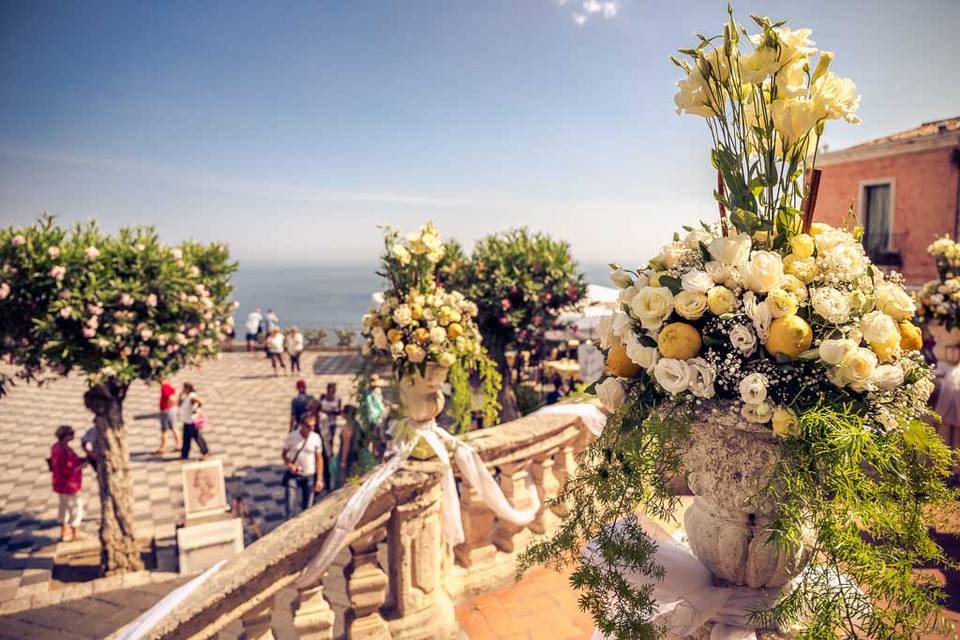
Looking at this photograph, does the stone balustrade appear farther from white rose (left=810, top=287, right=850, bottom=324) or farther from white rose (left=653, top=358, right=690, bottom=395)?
white rose (left=810, top=287, right=850, bottom=324)

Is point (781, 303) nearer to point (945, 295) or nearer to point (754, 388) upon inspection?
point (754, 388)

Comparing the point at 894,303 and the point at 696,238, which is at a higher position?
the point at 696,238

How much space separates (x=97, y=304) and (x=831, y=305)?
7.58 metres

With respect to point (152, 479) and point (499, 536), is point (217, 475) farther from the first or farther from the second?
point (499, 536)

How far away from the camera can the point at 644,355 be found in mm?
1806

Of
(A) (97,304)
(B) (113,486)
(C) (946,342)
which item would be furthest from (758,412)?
(B) (113,486)

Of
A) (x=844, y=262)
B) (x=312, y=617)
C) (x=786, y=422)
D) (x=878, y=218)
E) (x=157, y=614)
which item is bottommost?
(x=312, y=617)

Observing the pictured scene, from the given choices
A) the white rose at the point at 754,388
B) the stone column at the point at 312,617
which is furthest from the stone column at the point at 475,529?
the white rose at the point at 754,388

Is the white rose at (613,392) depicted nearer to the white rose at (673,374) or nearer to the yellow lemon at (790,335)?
the white rose at (673,374)

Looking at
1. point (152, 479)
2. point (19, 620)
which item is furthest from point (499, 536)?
point (152, 479)

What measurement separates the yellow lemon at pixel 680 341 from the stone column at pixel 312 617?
232 cm

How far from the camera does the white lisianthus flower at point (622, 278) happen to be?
2.06 metres

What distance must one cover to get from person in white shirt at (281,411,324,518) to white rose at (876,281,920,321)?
7.79 meters

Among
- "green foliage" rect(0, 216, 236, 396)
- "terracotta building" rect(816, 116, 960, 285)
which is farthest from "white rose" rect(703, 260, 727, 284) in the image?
"terracotta building" rect(816, 116, 960, 285)
